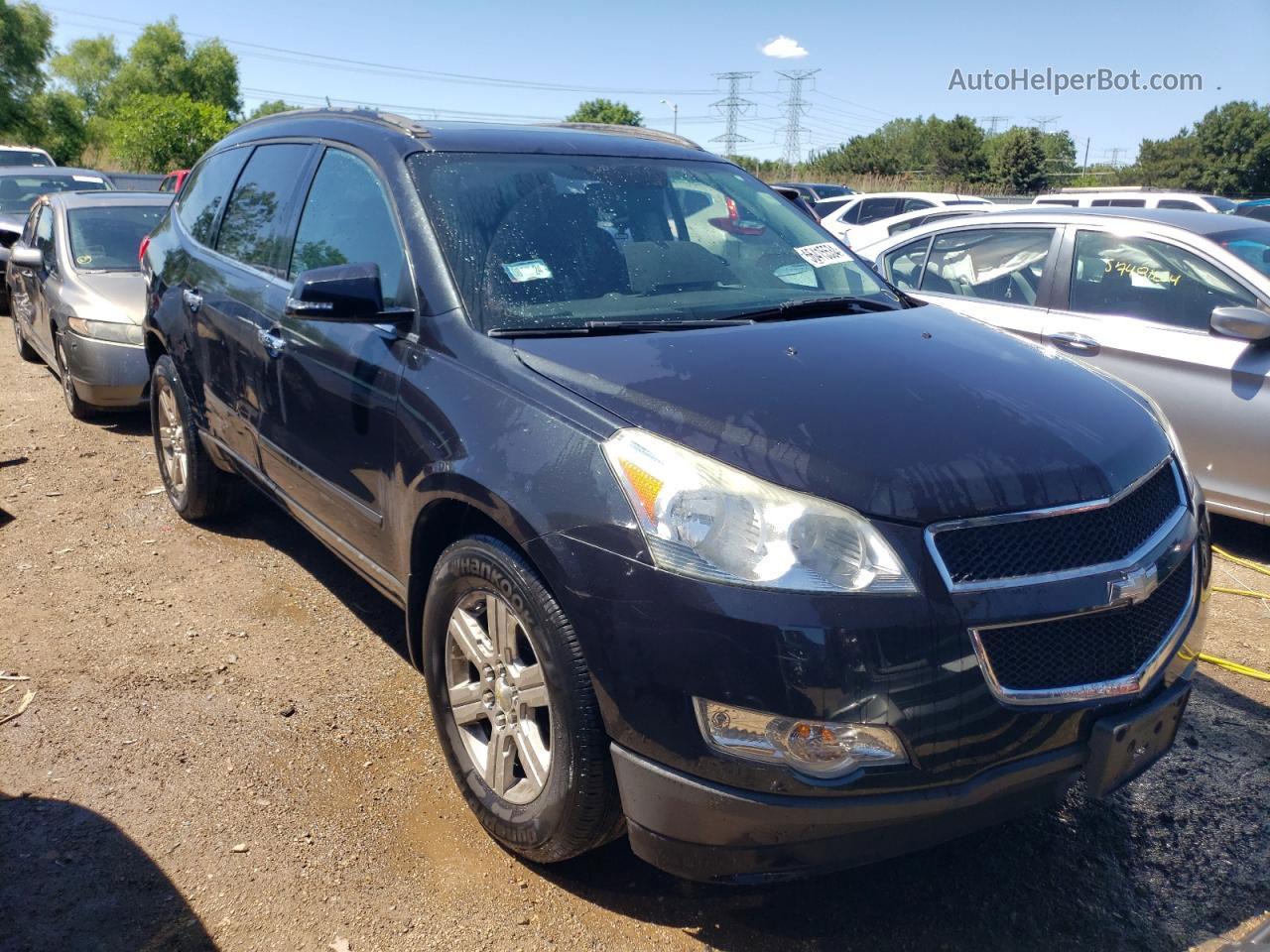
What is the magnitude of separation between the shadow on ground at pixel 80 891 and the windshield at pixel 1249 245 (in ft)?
17.5

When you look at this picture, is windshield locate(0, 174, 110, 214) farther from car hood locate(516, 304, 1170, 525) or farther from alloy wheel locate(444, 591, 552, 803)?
car hood locate(516, 304, 1170, 525)

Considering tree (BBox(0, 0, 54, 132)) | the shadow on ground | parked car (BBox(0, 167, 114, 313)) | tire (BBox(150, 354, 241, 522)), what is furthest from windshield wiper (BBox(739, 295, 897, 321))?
tree (BBox(0, 0, 54, 132))

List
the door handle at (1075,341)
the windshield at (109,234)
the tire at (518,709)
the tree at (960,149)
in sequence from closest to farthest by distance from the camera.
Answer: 1. the tire at (518,709)
2. the door handle at (1075,341)
3. the windshield at (109,234)
4. the tree at (960,149)

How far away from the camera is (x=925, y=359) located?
2.75 meters

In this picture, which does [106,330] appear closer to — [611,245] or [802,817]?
[611,245]

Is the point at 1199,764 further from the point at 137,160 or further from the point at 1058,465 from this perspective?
the point at 137,160

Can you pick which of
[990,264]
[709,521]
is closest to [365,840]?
[709,521]

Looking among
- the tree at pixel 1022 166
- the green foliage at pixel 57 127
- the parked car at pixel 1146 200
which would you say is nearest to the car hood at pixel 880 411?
the parked car at pixel 1146 200

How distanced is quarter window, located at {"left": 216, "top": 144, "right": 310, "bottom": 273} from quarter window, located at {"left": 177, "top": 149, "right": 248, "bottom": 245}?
16cm

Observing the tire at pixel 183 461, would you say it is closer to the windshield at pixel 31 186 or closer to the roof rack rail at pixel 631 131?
the roof rack rail at pixel 631 131

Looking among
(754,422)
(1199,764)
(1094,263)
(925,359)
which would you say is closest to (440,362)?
(754,422)

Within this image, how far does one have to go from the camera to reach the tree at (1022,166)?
49.2 meters

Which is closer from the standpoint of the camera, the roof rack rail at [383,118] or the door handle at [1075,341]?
the roof rack rail at [383,118]

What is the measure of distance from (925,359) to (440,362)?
1322 mm
